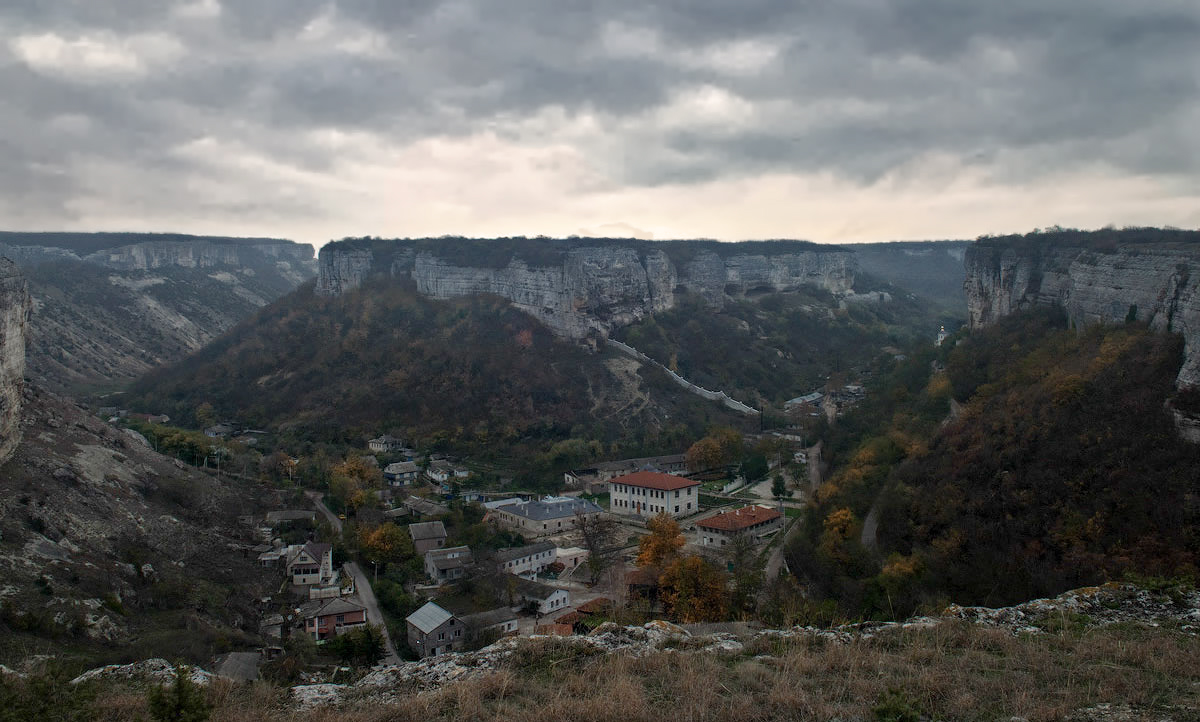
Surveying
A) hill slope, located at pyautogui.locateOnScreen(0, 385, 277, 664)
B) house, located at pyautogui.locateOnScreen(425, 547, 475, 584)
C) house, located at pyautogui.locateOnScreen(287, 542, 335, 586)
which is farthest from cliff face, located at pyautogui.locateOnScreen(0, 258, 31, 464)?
house, located at pyautogui.locateOnScreen(425, 547, 475, 584)

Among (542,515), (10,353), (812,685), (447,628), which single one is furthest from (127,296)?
(812,685)

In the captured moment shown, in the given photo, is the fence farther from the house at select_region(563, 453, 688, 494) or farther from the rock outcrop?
the rock outcrop

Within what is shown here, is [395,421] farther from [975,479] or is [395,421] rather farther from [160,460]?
[975,479]

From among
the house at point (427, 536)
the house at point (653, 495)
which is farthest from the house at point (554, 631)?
the house at point (653, 495)

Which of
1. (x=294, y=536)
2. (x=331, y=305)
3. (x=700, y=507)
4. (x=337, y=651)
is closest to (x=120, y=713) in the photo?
(x=337, y=651)

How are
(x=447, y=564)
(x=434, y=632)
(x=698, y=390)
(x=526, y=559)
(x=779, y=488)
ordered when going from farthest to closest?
(x=698, y=390), (x=779, y=488), (x=526, y=559), (x=447, y=564), (x=434, y=632)

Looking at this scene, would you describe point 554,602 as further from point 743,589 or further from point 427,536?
point 427,536
